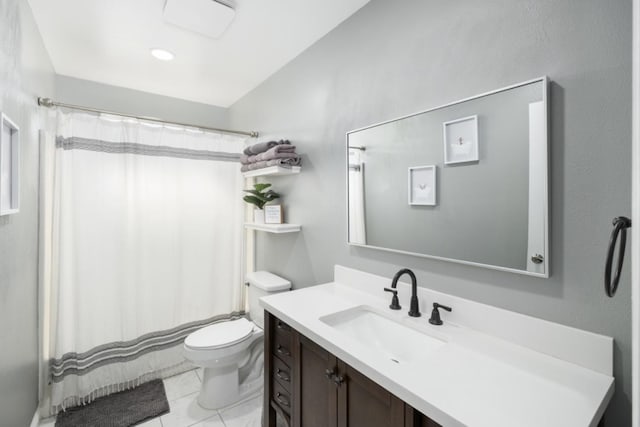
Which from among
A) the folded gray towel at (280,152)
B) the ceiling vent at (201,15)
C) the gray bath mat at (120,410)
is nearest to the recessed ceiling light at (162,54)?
the ceiling vent at (201,15)

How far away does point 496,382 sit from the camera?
0.83 meters

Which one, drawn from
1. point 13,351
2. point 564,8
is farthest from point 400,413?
point 13,351

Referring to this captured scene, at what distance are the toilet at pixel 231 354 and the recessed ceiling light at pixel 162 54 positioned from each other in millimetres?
1786

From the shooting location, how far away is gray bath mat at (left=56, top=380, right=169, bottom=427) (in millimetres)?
1851

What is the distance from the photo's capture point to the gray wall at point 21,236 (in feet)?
4.15

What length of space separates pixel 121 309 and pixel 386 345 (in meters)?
1.99

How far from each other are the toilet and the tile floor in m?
0.05

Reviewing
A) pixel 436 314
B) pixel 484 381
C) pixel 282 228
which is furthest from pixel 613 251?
pixel 282 228

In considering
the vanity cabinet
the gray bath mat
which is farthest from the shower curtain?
the vanity cabinet

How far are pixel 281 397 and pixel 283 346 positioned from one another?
0.90 feet

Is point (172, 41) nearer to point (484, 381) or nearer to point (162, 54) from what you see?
point (162, 54)

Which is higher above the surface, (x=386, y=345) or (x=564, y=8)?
(x=564, y=8)

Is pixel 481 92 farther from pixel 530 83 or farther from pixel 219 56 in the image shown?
→ pixel 219 56

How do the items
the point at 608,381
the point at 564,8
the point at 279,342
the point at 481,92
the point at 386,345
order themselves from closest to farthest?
the point at 608,381 < the point at 564,8 < the point at 481,92 < the point at 386,345 < the point at 279,342
